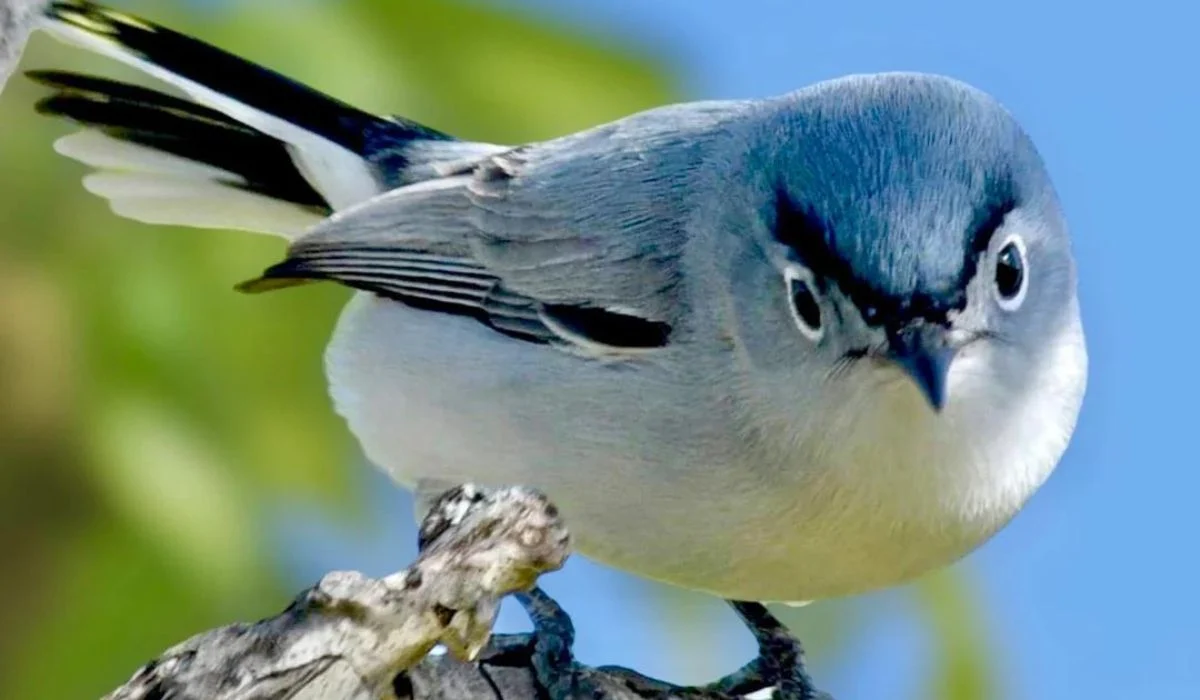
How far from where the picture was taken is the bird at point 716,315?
1538 mm

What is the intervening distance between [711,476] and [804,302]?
197 millimetres

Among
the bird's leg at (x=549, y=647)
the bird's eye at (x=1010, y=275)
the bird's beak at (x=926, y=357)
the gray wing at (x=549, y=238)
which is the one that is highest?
the gray wing at (x=549, y=238)

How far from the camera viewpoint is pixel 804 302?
5.20 feet

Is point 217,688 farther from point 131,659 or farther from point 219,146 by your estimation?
point 219,146

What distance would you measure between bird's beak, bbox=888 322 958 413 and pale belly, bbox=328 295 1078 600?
0.43 ft

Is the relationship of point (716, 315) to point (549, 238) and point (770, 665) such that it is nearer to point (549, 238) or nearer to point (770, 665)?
point (549, 238)

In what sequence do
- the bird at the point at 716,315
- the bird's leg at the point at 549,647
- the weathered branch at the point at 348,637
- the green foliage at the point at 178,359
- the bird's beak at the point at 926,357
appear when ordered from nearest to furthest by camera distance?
the weathered branch at the point at 348,637 → the bird's beak at the point at 926,357 → the bird at the point at 716,315 → the bird's leg at the point at 549,647 → the green foliage at the point at 178,359

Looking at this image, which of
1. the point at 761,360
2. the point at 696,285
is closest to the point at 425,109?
the point at 696,285

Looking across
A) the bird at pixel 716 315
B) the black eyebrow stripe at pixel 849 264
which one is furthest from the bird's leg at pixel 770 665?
the black eyebrow stripe at pixel 849 264

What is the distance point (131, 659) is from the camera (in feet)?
5.81

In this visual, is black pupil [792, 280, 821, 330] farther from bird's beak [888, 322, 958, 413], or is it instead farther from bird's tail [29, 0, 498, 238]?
bird's tail [29, 0, 498, 238]

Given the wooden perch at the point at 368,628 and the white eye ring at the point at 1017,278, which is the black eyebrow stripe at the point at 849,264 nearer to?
the white eye ring at the point at 1017,278

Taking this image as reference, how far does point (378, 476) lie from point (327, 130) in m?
0.48

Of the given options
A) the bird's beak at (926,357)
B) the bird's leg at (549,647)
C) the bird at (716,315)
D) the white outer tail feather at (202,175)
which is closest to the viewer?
the bird's beak at (926,357)
